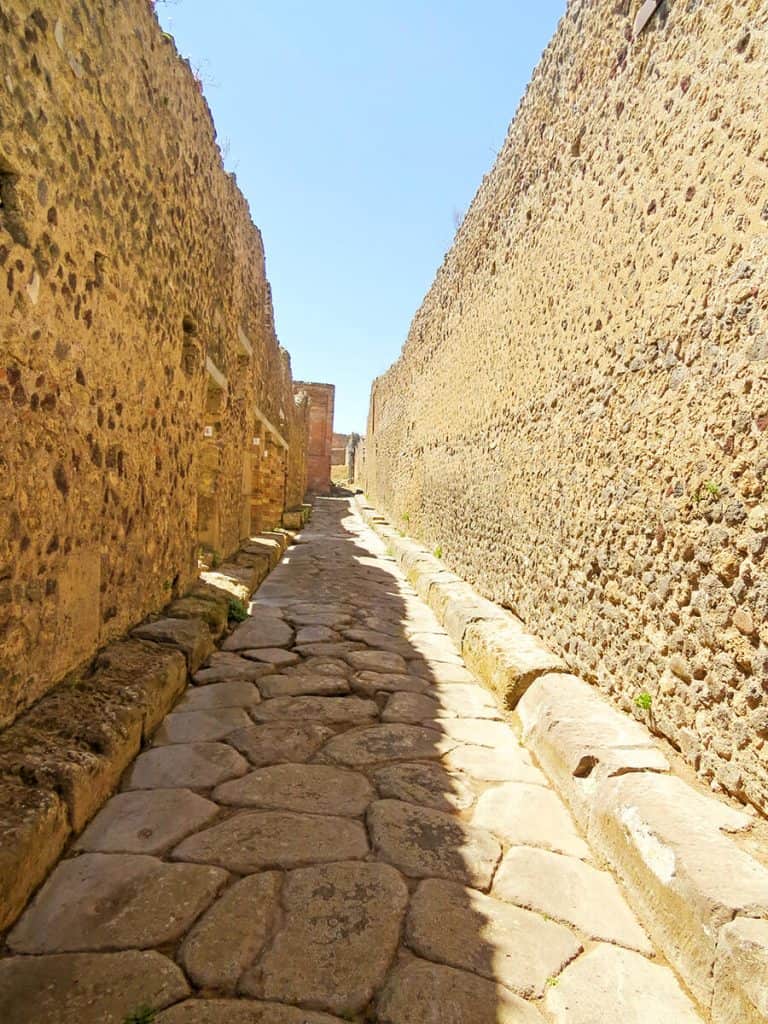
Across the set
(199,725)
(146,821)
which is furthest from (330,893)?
(199,725)

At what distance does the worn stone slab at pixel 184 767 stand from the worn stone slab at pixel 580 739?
1.23m

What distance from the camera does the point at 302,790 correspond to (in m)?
2.29

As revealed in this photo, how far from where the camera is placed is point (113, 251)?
8.75 ft

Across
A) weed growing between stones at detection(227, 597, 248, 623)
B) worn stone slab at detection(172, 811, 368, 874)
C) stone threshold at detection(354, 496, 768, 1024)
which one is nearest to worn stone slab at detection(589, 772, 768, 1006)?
stone threshold at detection(354, 496, 768, 1024)

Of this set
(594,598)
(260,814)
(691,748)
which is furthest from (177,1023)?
(594,598)

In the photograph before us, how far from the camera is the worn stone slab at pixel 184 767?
228 cm

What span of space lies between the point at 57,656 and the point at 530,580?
2.82m

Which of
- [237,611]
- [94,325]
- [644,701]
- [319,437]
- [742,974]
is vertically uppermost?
[319,437]

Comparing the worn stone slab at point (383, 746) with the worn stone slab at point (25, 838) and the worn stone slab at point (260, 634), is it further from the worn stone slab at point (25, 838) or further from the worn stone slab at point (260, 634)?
the worn stone slab at point (260, 634)

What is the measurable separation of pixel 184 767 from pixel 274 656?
145 cm

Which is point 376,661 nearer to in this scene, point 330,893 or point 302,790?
point 302,790

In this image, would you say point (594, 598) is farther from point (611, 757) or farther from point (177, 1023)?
point (177, 1023)

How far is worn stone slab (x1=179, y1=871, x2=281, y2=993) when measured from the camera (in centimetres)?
142

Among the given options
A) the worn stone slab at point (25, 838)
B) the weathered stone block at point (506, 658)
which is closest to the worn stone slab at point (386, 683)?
the weathered stone block at point (506, 658)
